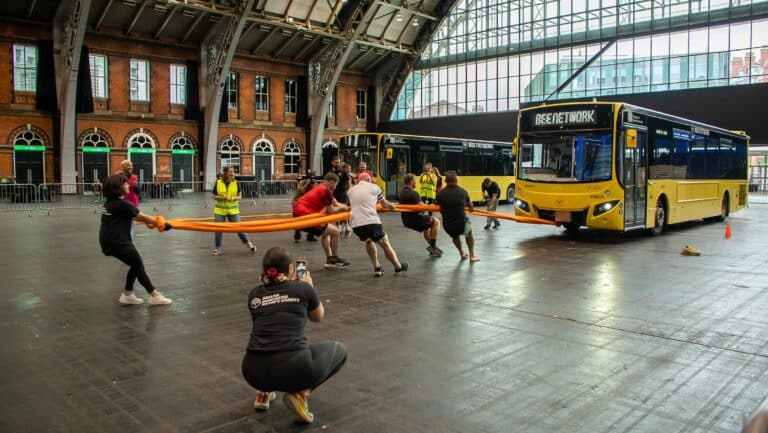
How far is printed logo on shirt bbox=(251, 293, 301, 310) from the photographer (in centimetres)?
407

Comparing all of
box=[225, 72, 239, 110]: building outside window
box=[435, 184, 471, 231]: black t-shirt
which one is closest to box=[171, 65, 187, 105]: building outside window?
box=[225, 72, 239, 110]: building outside window

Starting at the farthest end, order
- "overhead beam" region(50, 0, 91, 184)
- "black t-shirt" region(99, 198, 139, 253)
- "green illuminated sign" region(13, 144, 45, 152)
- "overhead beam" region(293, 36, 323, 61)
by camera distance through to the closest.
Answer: "overhead beam" region(293, 36, 323, 61)
"green illuminated sign" region(13, 144, 45, 152)
"overhead beam" region(50, 0, 91, 184)
"black t-shirt" region(99, 198, 139, 253)

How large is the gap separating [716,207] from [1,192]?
28.4 meters

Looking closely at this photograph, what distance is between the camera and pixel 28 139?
32.5 m

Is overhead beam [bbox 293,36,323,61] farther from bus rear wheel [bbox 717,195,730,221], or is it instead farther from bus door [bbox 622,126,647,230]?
bus door [bbox 622,126,647,230]

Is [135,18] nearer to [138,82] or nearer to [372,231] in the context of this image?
[138,82]

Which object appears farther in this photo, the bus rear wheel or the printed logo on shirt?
the bus rear wheel

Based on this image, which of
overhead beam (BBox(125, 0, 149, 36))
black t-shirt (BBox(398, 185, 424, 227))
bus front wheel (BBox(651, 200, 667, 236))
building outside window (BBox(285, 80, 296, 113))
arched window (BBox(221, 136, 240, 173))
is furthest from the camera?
building outside window (BBox(285, 80, 296, 113))

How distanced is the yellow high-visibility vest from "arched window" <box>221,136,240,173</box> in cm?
2778

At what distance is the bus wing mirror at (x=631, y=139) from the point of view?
14328 mm

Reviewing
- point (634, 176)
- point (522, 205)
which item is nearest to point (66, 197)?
point (522, 205)

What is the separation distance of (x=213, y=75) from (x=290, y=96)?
23.8 feet

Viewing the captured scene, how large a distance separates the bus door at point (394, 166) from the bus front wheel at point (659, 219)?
11535 mm

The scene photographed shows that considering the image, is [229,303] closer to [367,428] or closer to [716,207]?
[367,428]
